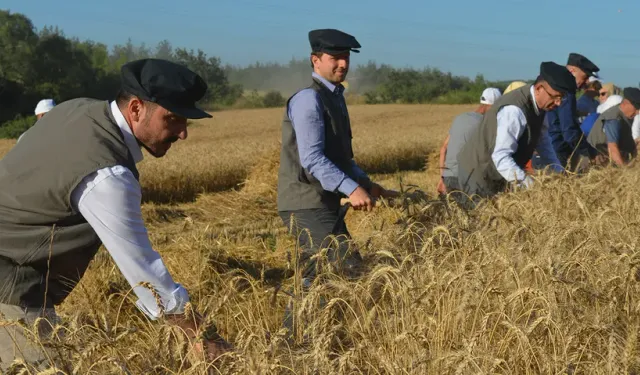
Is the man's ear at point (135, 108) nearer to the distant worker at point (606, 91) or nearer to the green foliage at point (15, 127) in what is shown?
the distant worker at point (606, 91)

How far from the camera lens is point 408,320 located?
2.72 m

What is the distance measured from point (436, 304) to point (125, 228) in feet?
3.85

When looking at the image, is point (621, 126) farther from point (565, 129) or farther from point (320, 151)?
point (320, 151)

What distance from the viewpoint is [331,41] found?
4.30 meters

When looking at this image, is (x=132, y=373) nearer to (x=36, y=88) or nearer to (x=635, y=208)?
(x=635, y=208)

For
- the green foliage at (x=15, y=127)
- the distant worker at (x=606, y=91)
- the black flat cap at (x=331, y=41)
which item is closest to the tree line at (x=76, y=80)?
the green foliage at (x=15, y=127)

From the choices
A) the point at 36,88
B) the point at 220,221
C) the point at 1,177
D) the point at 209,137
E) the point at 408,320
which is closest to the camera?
the point at 1,177

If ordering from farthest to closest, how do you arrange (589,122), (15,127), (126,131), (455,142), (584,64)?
(15,127)
(589,122)
(584,64)
(455,142)
(126,131)

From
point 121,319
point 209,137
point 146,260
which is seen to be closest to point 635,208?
point 121,319

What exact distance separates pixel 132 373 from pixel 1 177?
0.79 metres

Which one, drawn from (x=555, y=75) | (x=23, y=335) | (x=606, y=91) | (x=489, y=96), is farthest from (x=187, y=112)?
(x=606, y=91)

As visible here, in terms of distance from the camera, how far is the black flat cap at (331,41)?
14.2 ft

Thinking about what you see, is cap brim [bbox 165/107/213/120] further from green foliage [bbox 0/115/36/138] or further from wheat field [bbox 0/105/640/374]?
green foliage [bbox 0/115/36/138]

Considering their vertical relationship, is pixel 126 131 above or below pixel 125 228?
above
